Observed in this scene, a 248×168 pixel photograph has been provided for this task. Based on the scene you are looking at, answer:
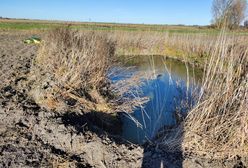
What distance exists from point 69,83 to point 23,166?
2905 mm

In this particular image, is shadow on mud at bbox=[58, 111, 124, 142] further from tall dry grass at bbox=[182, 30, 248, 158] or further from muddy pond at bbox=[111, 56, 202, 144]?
tall dry grass at bbox=[182, 30, 248, 158]

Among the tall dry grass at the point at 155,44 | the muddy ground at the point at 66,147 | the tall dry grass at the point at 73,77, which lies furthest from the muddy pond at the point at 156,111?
the tall dry grass at the point at 155,44

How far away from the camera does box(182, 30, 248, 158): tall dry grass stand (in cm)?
455

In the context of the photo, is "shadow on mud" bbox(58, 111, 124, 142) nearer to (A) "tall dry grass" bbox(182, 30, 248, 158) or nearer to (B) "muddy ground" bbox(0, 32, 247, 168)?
(B) "muddy ground" bbox(0, 32, 247, 168)

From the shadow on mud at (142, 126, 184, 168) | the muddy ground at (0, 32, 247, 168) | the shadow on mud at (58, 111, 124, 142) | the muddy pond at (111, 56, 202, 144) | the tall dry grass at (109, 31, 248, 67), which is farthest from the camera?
the tall dry grass at (109, 31, 248, 67)

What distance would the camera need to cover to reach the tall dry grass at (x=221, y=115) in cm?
455

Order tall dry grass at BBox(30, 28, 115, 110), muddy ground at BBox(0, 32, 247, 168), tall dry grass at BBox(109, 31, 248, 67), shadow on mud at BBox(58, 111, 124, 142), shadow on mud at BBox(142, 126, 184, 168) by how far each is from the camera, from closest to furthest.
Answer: muddy ground at BBox(0, 32, 247, 168)
shadow on mud at BBox(142, 126, 184, 168)
shadow on mud at BBox(58, 111, 124, 142)
tall dry grass at BBox(30, 28, 115, 110)
tall dry grass at BBox(109, 31, 248, 67)

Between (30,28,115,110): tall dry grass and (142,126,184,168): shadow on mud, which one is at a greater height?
(30,28,115,110): tall dry grass

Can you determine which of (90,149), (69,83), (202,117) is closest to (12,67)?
(69,83)

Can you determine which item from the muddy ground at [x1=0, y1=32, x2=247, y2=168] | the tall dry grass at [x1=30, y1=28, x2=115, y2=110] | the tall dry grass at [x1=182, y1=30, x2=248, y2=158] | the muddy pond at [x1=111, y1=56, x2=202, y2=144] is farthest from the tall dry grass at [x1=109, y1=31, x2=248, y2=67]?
the tall dry grass at [x1=182, y1=30, x2=248, y2=158]

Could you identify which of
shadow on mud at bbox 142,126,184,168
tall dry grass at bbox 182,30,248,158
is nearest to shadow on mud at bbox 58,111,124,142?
shadow on mud at bbox 142,126,184,168

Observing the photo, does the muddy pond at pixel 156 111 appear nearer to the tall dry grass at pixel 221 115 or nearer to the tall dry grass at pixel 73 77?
the tall dry grass at pixel 221 115

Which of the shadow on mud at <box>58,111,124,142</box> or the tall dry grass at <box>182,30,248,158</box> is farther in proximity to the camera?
the shadow on mud at <box>58,111,124,142</box>

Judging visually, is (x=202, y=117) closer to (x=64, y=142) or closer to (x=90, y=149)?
(x=90, y=149)
